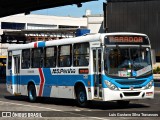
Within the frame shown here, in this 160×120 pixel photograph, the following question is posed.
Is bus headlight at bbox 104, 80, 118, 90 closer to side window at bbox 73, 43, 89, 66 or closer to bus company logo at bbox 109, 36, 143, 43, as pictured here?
side window at bbox 73, 43, 89, 66

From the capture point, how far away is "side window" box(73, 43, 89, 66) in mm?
17391

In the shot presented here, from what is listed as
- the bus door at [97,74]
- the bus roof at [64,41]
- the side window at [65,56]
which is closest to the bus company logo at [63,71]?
the side window at [65,56]

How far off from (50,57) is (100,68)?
3856 mm

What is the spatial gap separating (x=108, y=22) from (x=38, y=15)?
4788 centimetres

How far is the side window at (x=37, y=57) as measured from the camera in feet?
67.6

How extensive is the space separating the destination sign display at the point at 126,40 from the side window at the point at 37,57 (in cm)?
480

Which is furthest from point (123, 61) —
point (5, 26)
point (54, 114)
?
point (5, 26)

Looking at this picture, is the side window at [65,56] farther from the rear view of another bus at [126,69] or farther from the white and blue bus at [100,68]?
the rear view of another bus at [126,69]

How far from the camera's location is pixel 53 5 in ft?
143

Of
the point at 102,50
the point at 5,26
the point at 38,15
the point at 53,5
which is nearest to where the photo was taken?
the point at 102,50

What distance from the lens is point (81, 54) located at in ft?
58.1

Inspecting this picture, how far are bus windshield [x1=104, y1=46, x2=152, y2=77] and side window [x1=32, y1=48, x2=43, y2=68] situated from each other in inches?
194

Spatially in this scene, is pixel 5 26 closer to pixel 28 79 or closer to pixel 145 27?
pixel 145 27

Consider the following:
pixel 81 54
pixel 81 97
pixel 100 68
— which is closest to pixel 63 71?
pixel 81 54
